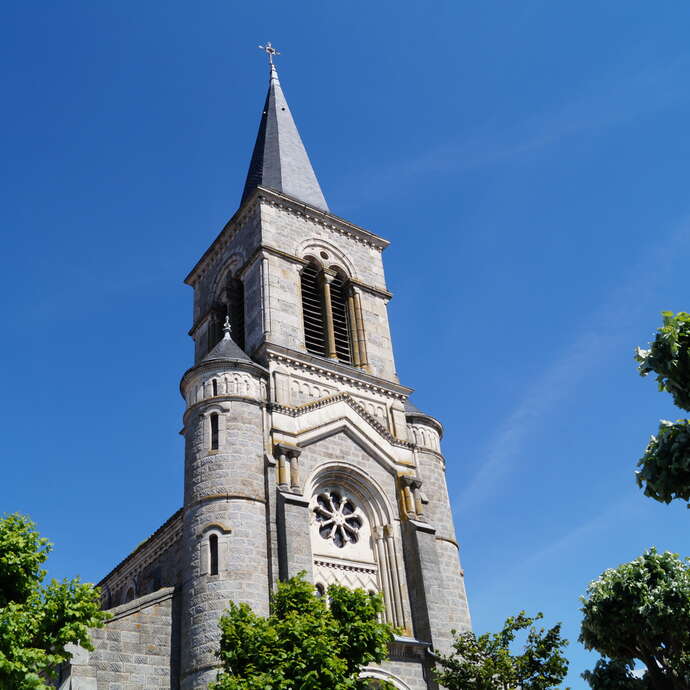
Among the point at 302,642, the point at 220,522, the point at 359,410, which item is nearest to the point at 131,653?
the point at 220,522

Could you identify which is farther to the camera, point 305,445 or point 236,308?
point 236,308

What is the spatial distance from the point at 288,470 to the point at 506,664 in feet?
26.7

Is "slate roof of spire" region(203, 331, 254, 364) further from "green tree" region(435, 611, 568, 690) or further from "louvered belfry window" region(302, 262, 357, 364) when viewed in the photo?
"green tree" region(435, 611, 568, 690)

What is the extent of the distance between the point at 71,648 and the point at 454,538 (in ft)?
41.9

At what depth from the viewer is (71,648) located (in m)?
19.8

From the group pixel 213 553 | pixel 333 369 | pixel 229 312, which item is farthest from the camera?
pixel 229 312

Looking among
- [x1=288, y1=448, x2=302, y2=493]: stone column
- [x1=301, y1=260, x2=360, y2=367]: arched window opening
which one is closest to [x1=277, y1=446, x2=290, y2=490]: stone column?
[x1=288, y1=448, x2=302, y2=493]: stone column

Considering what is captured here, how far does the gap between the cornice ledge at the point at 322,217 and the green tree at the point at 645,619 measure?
16299 mm

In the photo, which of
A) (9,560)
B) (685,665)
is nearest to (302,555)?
(9,560)

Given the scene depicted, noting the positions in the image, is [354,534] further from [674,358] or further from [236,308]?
[674,358]

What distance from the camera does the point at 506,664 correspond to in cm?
2041

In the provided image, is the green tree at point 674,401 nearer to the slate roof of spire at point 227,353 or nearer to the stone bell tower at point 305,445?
the stone bell tower at point 305,445

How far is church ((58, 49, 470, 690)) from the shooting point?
70.3ft

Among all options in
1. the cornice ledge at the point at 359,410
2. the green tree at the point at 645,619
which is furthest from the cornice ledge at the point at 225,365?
the green tree at the point at 645,619
